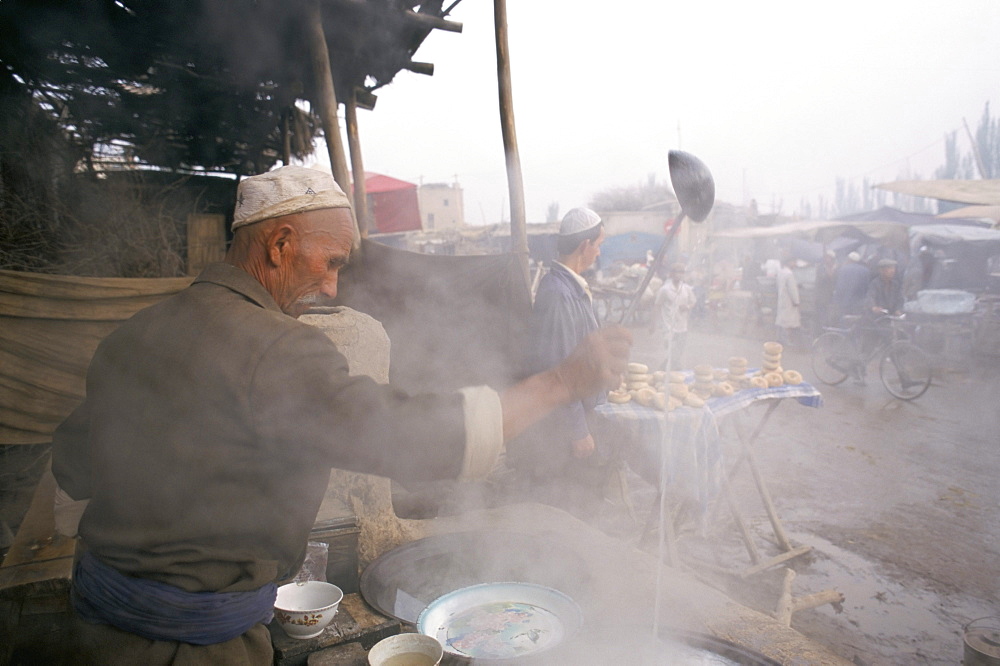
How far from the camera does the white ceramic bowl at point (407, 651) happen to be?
1.85m

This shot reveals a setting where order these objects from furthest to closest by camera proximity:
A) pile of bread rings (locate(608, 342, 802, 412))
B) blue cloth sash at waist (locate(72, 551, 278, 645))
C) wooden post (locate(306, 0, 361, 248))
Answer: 1. wooden post (locate(306, 0, 361, 248))
2. pile of bread rings (locate(608, 342, 802, 412))
3. blue cloth sash at waist (locate(72, 551, 278, 645))

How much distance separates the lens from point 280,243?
1425mm

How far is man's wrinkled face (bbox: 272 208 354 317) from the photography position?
1421 millimetres

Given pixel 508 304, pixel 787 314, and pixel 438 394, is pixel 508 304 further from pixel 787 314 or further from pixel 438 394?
pixel 787 314

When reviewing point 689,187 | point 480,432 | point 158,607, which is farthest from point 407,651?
point 689,187

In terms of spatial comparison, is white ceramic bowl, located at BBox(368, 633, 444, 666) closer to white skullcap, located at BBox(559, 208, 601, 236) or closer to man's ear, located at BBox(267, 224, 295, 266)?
man's ear, located at BBox(267, 224, 295, 266)

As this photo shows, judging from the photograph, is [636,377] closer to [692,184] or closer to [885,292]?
[692,184]

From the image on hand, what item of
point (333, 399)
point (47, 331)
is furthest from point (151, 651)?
point (47, 331)

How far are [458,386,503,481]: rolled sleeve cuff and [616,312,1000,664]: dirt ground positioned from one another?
324cm

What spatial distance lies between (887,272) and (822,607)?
7928mm

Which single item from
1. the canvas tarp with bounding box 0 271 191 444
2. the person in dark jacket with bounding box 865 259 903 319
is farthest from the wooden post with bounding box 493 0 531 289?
the person in dark jacket with bounding box 865 259 903 319

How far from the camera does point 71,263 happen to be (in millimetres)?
5156

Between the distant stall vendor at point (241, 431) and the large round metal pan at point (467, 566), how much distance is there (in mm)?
1173

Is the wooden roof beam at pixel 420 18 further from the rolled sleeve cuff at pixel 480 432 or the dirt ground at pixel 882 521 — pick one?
the dirt ground at pixel 882 521
